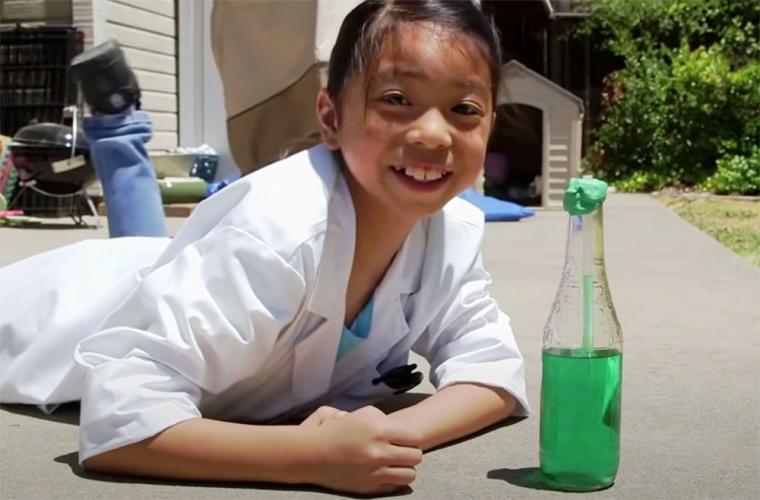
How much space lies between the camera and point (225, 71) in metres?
4.13

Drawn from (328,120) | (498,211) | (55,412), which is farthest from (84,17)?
(328,120)

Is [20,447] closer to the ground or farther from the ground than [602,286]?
closer to the ground

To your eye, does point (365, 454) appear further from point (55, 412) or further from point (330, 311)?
point (55, 412)

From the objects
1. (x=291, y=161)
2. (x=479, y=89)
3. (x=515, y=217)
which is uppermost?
(x=479, y=89)

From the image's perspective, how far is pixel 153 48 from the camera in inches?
340

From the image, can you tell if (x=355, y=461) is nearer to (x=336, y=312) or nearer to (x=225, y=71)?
(x=336, y=312)

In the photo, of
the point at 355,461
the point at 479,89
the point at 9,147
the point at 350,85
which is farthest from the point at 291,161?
the point at 9,147

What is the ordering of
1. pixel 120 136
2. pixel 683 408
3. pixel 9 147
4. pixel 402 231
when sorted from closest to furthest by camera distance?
pixel 402 231
pixel 683 408
pixel 120 136
pixel 9 147

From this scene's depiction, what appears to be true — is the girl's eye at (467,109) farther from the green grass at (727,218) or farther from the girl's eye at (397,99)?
the green grass at (727,218)

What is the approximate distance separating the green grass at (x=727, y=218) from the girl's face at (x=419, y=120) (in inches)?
138

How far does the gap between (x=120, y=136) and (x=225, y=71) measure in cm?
97

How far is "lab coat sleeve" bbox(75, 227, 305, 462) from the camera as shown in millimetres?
1632

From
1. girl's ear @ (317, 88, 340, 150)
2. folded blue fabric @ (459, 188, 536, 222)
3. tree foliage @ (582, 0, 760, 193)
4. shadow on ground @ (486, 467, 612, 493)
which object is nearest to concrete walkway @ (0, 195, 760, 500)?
shadow on ground @ (486, 467, 612, 493)

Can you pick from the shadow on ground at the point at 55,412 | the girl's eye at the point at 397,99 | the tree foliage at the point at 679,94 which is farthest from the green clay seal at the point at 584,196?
the tree foliage at the point at 679,94
